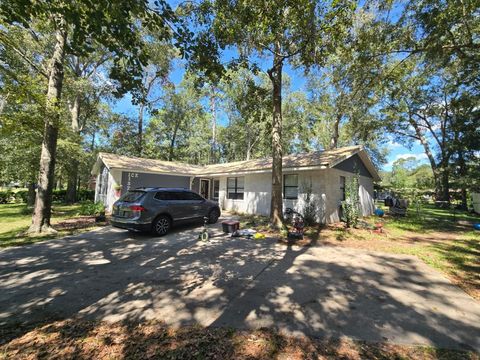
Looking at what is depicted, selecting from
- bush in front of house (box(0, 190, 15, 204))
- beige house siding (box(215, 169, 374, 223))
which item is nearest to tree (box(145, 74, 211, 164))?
bush in front of house (box(0, 190, 15, 204))

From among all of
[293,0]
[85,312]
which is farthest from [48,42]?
[85,312]

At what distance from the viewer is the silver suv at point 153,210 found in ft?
25.4

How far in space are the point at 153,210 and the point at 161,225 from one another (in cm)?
74

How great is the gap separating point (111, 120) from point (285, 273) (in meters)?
28.5

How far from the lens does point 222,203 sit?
659 inches

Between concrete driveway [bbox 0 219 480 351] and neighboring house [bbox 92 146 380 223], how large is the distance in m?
5.16

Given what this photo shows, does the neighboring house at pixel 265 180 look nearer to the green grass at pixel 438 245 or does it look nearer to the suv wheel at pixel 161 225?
the green grass at pixel 438 245

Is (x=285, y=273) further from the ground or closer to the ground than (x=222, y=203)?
closer to the ground

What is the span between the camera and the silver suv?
7750 mm

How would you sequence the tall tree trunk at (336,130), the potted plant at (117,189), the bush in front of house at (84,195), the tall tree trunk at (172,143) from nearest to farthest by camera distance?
the potted plant at (117,189), the tall tree trunk at (336,130), the bush in front of house at (84,195), the tall tree trunk at (172,143)

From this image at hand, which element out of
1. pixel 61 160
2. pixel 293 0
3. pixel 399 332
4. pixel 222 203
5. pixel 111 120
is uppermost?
pixel 111 120

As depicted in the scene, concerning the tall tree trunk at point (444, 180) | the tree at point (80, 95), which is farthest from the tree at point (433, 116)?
the tree at point (80, 95)

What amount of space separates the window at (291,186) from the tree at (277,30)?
360 centimetres

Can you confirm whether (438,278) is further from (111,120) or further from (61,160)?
(111,120)
